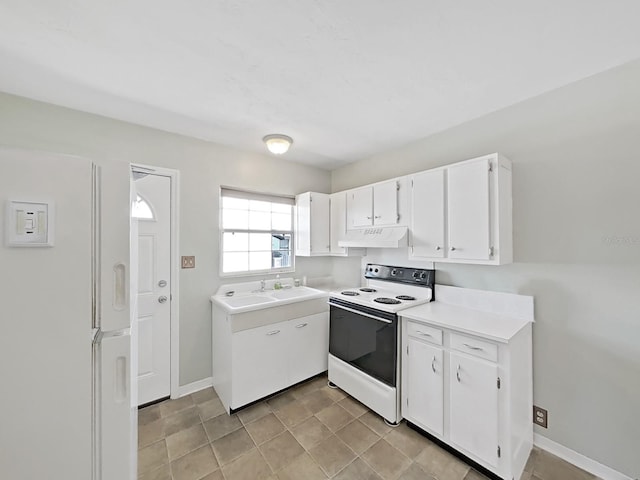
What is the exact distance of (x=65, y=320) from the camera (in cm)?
89

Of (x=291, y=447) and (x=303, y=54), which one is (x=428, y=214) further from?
(x=291, y=447)

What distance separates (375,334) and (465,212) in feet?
4.14

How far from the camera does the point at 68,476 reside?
0.89 meters

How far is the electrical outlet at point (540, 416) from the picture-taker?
1.86 meters

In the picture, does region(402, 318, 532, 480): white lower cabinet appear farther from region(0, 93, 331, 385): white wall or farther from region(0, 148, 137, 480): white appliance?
region(0, 93, 331, 385): white wall

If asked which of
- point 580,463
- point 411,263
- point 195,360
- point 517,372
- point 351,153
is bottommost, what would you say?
point 580,463

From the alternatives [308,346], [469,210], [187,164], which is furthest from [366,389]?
[187,164]

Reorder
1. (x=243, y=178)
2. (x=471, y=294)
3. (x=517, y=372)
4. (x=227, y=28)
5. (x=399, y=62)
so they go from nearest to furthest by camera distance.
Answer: (x=227, y=28)
(x=399, y=62)
(x=517, y=372)
(x=471, y=294)
(x=243, y=178)

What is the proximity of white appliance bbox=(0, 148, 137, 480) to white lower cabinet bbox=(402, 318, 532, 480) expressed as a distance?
5.98 feet

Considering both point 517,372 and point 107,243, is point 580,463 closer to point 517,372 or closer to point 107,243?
point 517,372

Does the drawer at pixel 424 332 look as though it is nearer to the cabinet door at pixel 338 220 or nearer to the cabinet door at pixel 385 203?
the cabinet door at pixel 385 203

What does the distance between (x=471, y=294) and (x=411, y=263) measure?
664 mm

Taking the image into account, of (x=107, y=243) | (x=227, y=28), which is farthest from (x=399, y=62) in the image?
(x=107, y=243)

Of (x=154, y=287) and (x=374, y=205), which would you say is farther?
(x=374, y=205)
